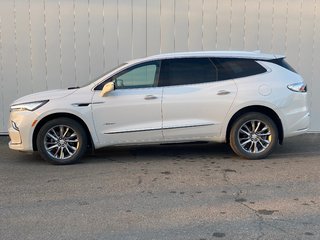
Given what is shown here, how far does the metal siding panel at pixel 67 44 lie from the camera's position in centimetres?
970

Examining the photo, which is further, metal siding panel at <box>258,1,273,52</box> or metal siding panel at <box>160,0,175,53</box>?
metal siding panel at <box>258,1,273,52</box>

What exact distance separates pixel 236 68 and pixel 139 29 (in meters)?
3.12

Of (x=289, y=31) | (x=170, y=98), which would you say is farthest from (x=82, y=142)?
(x=289, y=31)

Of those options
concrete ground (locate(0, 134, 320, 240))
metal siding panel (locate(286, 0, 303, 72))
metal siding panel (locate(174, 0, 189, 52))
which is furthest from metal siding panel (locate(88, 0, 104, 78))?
metal siding panel (locate(286, 0, 303, 72))

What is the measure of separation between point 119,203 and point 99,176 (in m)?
1.29

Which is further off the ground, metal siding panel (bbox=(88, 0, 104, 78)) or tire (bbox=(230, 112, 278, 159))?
metal siding panel (bbox=(88, 0, 104, 78))

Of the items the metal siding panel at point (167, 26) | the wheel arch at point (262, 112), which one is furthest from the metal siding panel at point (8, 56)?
the wheel arch at point (262, 112)

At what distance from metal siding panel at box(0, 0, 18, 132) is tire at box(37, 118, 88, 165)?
3.09 m

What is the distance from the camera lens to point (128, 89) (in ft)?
23.8

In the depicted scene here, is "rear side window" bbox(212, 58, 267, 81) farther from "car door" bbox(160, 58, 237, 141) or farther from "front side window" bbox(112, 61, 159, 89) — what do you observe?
"front side window" bbox(112, 61, 159, 89)

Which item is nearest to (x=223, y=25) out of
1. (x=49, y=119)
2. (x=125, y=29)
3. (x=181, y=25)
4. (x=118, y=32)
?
(x=181, y=25)

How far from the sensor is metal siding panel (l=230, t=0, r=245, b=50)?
997 centimetres

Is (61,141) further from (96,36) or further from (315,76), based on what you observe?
(315,76)

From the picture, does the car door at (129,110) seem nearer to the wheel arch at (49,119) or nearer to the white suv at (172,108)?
the white suv at (172,108)
